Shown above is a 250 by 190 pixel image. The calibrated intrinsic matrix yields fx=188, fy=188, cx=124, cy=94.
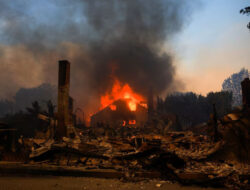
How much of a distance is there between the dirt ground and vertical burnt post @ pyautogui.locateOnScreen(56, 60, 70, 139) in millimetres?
5194

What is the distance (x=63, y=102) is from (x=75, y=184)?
6.49 m

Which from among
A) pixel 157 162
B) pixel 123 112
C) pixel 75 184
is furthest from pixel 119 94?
pixel 75 184

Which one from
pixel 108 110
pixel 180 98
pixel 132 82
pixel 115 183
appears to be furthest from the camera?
pixel 132 82

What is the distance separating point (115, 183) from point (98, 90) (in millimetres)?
52430

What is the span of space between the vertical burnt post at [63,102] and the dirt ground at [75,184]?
519 centimetres

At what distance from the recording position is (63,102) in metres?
10.2

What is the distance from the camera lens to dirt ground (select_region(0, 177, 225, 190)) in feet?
13.3

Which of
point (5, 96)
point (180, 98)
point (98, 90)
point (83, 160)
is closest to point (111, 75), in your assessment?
point (98, 90)

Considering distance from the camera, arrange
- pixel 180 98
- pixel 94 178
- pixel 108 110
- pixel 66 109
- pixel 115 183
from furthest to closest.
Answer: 1. pixel 180 98
2. pixel 108 110
3. pixel 66 109
4. pixel 94 178
5. pixel 115 183

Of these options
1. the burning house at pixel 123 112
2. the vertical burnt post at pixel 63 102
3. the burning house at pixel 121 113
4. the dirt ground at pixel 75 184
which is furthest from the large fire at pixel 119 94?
the dirt ground at pixel 75 184

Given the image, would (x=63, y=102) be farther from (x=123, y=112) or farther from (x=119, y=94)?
(x=119, y=94)

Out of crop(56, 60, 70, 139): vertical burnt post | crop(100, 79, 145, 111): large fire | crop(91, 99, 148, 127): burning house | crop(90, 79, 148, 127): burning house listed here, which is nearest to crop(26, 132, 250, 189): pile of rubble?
crop(56, 60, 70, 139): vertical burnt post

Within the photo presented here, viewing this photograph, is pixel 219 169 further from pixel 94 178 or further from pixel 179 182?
pixel 94 178

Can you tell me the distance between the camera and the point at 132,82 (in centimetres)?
5381
